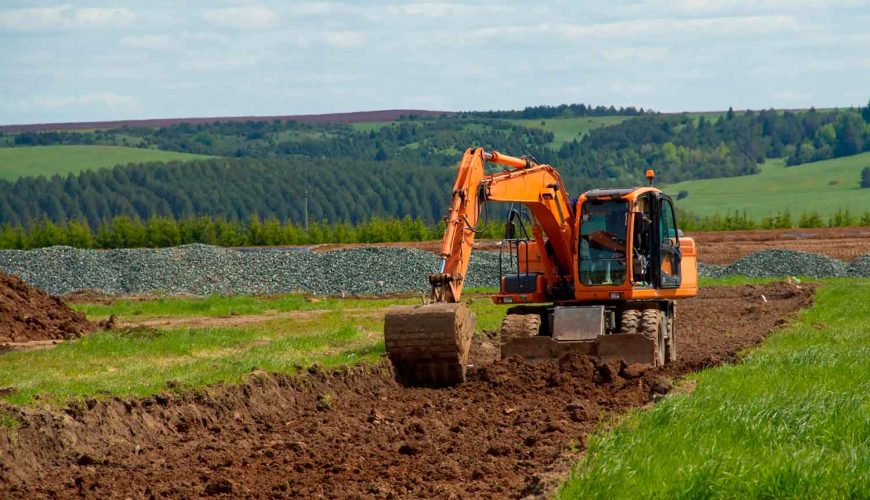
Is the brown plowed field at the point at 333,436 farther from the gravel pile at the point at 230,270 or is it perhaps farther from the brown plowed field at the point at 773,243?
the brown plowed field at the point at 773,243

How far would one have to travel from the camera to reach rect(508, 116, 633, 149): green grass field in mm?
179750

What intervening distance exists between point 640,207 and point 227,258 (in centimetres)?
2977

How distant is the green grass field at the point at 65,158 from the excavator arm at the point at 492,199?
412 feet

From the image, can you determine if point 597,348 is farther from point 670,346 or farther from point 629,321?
point 670,346

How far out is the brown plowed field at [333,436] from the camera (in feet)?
Result: 35.3

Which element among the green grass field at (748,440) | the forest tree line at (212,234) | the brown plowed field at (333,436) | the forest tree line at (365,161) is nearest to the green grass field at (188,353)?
the brown plowed field at (333,436)

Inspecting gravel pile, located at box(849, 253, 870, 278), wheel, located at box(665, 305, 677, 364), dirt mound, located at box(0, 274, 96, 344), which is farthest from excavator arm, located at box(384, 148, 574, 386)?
gravel pile, located at box(849, 253, 870, 278)

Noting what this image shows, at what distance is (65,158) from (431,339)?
453 ft

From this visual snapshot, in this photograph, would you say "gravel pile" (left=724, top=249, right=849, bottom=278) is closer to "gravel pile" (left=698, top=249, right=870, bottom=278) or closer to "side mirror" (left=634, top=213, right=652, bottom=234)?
"gravel pile" (left=698, top=249, right=870, bottom=278)

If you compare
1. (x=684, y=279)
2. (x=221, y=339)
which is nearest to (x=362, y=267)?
(x=221, y=339)

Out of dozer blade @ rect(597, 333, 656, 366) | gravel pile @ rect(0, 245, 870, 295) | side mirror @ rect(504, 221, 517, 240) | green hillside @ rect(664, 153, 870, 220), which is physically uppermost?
side mirror @ rect(504, 221, 517, 240)

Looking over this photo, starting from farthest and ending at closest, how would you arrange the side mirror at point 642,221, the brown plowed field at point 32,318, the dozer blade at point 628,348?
the brown plowed field at point 32,318
the side mirror at point 642,221
the dozer blade at point 628,348

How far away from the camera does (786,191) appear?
Answer: 143m

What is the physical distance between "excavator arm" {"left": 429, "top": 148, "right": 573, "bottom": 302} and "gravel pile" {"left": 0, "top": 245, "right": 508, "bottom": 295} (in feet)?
72.7
